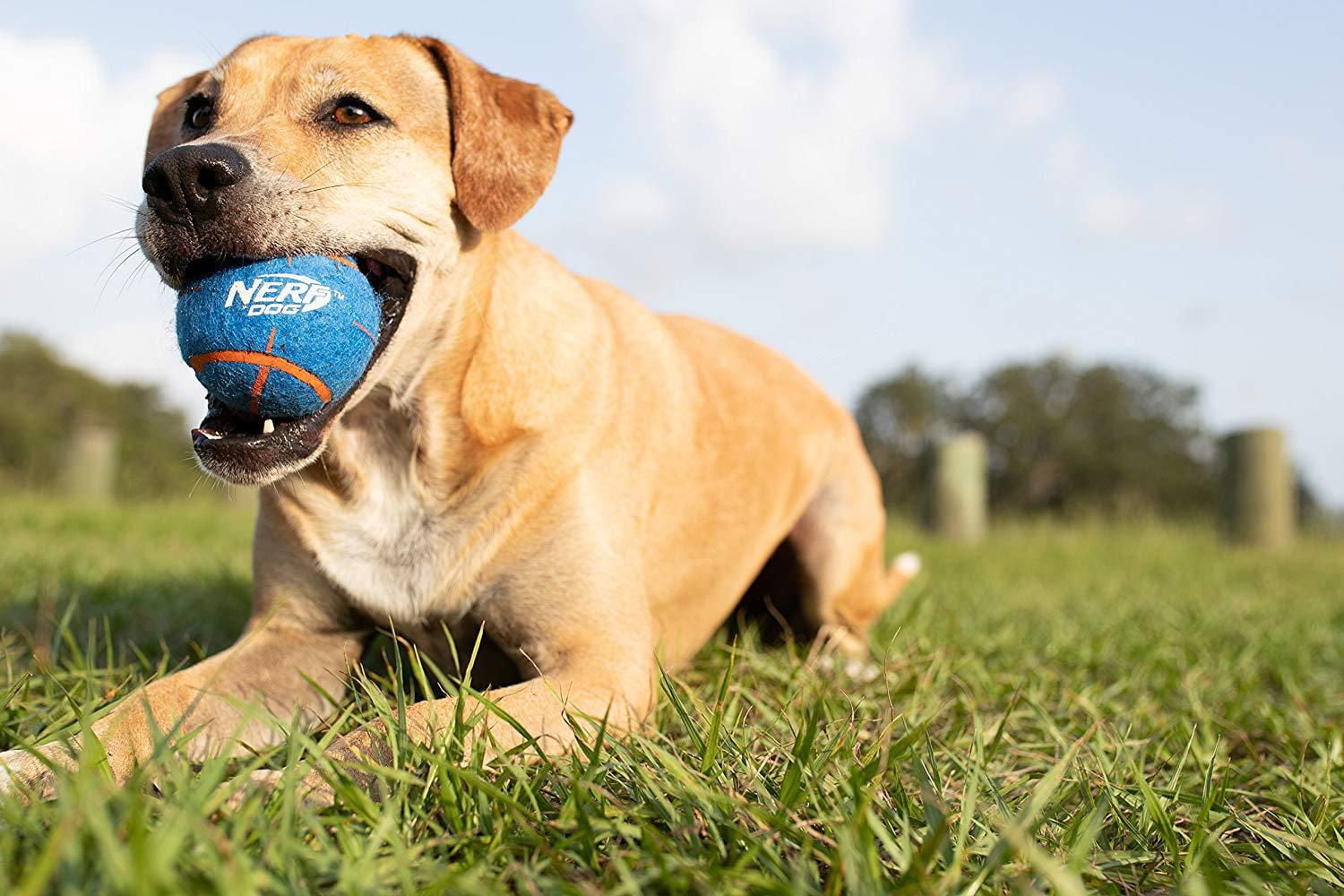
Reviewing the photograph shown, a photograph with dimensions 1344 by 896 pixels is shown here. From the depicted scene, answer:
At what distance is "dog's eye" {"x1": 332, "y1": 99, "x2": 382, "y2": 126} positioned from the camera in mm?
2805

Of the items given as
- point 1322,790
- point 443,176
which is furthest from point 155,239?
point 1322,790

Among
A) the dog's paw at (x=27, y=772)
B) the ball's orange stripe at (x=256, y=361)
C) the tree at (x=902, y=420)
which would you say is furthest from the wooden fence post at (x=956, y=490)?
the dog's paw at (x=27, y=772)

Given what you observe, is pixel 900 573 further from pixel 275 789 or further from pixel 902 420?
pixel 902 420

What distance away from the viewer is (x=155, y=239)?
2529mm

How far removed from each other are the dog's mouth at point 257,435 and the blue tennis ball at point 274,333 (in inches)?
1.5

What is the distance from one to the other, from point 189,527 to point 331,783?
777cm

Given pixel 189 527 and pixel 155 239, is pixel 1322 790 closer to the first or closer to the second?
pixel 155 239

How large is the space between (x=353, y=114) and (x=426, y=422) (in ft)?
2.68

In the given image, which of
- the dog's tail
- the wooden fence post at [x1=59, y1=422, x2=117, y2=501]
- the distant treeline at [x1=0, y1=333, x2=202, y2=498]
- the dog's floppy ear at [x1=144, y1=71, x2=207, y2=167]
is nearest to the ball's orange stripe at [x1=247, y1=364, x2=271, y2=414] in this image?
the dog's floppy ear at [x1=144, y1=71, x2=207, y2=167]

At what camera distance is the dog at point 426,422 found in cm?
253

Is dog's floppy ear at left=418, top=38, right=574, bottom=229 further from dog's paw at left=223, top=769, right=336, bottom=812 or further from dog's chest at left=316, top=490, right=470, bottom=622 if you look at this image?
dog's paw at left=223, top=769, right=336, bottom=812

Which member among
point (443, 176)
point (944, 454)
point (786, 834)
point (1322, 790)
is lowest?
point (944, 454)

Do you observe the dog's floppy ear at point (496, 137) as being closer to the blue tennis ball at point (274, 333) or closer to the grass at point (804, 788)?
the blue tennis ball at point (274, 333)

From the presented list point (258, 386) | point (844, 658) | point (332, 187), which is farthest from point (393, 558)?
point (844, 658)
